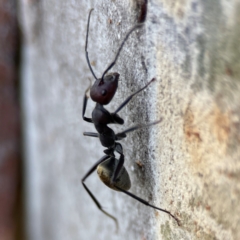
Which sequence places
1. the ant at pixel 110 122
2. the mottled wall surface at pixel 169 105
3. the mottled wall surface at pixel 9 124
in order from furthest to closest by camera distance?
the mottled wall surface at pixel 9 124, the ant at pixel 110 122, the mottled wall surface at pixel 169 105

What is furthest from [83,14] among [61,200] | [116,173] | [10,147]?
[10,147]

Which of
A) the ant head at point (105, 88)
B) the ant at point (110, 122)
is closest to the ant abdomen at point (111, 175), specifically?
the ant at point (110, 122)

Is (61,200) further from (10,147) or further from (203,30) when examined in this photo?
(203,30)

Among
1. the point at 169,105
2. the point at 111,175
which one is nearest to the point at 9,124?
the point at 111,175

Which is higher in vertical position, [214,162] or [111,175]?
[214,162]

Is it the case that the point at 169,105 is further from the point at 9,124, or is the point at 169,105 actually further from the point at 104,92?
the point at 9,124

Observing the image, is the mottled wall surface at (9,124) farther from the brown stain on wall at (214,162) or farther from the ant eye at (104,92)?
the brown stain on wall at (214,162)

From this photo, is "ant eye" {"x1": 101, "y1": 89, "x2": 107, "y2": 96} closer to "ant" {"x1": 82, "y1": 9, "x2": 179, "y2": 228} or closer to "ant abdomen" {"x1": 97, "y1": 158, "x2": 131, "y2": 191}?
"ant" {"x1": 82, "y1": 9, "x2": 179, "y2": 228}
